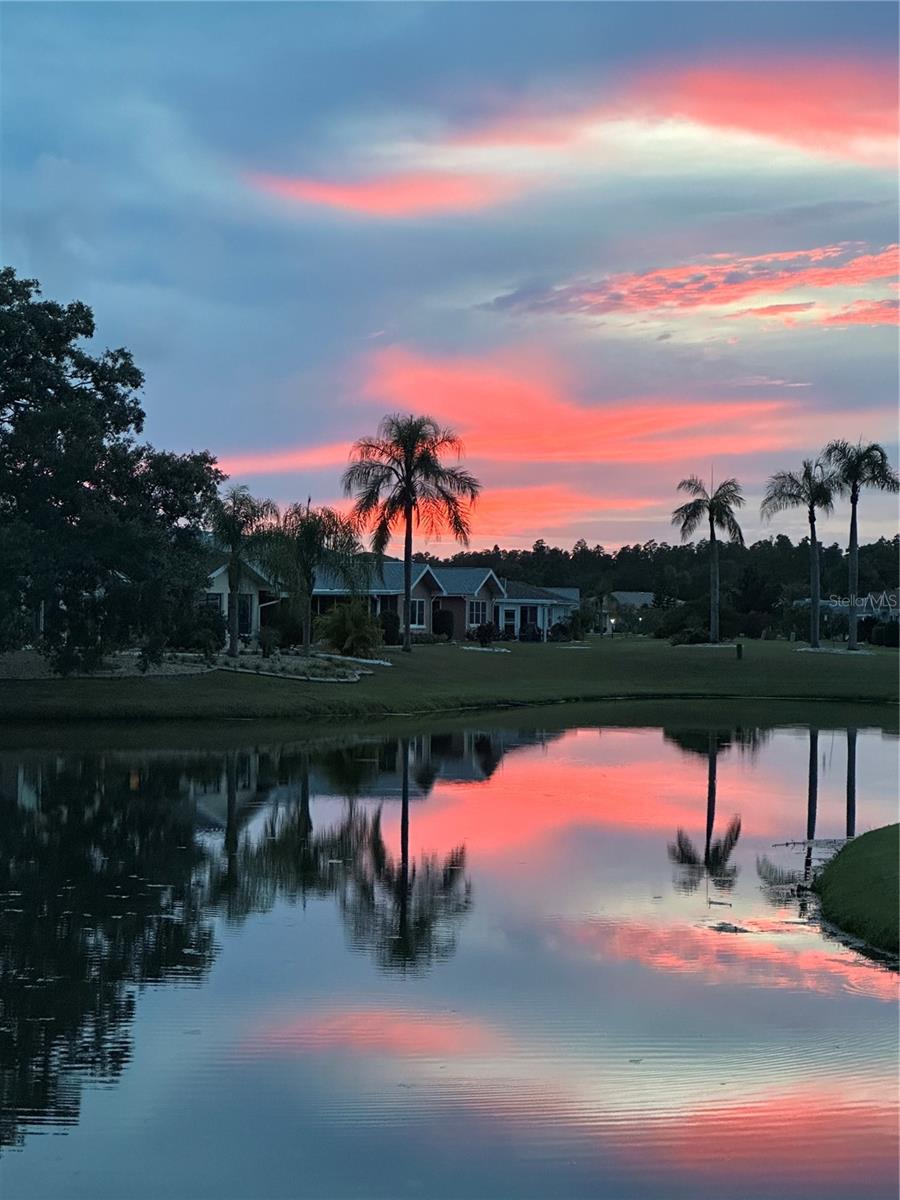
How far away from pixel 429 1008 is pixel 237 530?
43801 mm

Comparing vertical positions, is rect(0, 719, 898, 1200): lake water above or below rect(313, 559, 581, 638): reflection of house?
below

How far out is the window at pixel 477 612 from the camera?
88.9m

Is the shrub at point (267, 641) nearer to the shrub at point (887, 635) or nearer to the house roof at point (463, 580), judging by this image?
the house roof at point (463, 580)

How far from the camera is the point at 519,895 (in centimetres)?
1709

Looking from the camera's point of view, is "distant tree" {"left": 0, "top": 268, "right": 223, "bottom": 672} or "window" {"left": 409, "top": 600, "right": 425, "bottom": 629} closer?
"distant tree" {"left": 0, "top": 268, "right": 223, "bottom": 672}

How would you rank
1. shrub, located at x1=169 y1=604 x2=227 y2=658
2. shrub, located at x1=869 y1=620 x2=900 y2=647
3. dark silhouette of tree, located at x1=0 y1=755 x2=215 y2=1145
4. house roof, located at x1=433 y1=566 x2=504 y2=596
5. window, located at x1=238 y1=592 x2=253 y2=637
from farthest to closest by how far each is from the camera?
house roof, located at x1=433 y1=566 x2=504 y2=596
shrub, located at x1=869 y1=620 x2=900 y2=647
window, located at x1=238 y1=592 x2=253 y2=637
shrub, located at x1=169 y1=604 x2=227 y2=658
dark silhouette of tree, located at x1=0 y1=755 x2=215 y2=1145

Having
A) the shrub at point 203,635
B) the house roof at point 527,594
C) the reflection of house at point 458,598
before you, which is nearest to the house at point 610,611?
the house roof at point 527,594

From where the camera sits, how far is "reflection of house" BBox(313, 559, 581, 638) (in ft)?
268

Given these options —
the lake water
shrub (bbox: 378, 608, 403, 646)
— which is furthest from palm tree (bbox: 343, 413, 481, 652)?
the lake water

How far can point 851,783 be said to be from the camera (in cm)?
2941

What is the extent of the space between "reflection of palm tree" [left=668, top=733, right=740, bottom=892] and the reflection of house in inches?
2067

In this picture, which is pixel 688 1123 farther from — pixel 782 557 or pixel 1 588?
pixel 782 557

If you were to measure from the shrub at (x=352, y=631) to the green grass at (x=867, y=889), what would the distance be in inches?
1606

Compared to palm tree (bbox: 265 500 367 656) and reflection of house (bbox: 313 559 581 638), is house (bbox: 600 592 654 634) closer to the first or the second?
reflection of house (bbox: 313 559 581 638)
